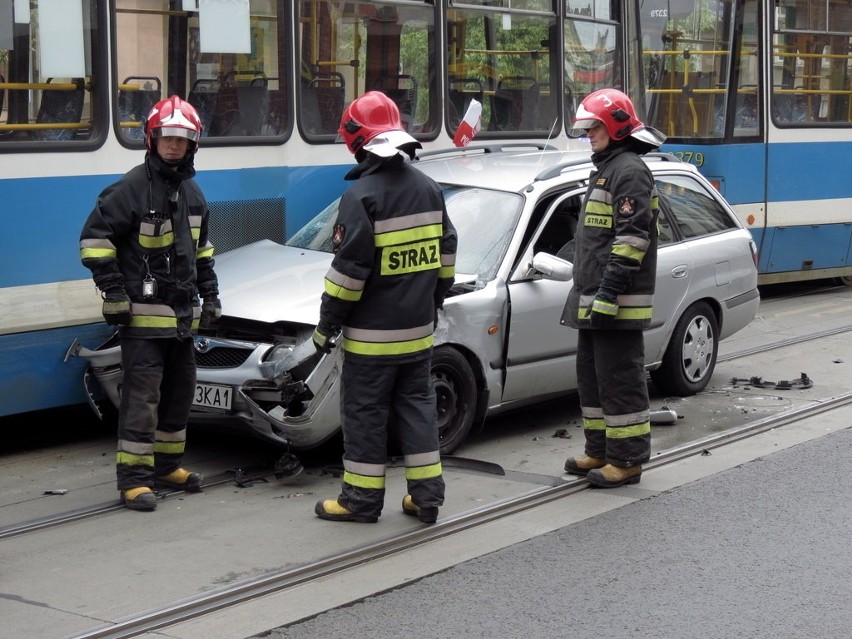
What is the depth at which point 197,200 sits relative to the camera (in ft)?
22.2

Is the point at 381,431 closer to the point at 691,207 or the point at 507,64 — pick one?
the point at 691,207

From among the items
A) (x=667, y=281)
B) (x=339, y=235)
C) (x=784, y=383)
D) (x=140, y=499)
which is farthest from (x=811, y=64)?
(x=140, y=499)

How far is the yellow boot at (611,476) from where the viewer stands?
682 centimetres

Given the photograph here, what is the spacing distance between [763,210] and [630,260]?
7.19 m

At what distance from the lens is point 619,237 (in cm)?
661

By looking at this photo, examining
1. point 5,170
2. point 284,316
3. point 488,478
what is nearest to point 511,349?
point 488,478

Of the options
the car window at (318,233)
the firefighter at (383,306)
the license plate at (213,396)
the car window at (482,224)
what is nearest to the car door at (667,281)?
the car window at (482,224)

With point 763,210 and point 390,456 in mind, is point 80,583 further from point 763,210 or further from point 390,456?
point 763,210

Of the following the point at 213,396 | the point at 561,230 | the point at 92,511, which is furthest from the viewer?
the point at 561,230

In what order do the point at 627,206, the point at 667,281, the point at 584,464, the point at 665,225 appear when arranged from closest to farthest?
the point at 627,206 < the point at 584,464 < the point at 667,281 < the point at 665,225

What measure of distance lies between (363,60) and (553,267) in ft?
8.77

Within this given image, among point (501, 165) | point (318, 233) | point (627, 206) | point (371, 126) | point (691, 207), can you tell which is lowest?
point (318, 233)

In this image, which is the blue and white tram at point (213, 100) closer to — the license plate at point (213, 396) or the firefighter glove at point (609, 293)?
the license plate at point (213, 396)

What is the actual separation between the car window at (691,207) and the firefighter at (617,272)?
78.5 inches
